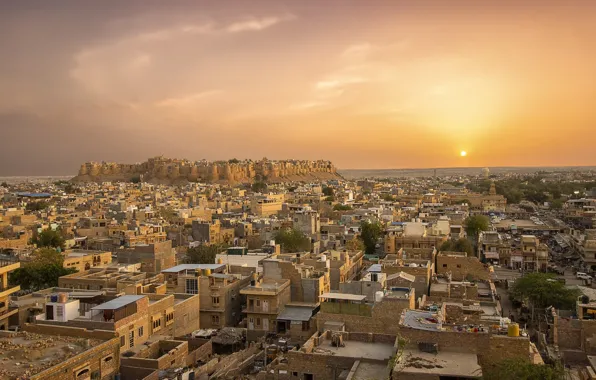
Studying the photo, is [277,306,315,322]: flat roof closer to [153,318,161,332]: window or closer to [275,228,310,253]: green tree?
[153,318,161,332]: window

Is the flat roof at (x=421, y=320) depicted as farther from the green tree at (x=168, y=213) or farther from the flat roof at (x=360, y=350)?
the green tree at (x=168, y=213)

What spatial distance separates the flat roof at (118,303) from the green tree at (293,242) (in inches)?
729

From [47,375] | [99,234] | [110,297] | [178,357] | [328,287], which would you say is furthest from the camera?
[99,234]

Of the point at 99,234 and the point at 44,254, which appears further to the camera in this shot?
the point at 99,234

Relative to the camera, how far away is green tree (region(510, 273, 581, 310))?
2492 cm

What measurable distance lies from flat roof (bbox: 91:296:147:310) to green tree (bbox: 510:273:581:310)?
17.4 metres

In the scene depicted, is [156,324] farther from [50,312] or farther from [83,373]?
[83,373]

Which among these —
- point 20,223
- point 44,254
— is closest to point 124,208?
point 20,223

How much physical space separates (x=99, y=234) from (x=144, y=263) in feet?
49.0

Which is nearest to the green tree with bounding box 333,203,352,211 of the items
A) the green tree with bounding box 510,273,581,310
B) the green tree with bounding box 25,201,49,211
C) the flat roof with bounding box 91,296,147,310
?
the green tree with bounding box 25,201,49,211

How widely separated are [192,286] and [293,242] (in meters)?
13.8

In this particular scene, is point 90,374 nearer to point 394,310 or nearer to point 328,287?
point 394,310

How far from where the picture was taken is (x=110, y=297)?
1977cm

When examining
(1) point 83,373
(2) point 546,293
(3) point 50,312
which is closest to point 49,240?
(3) point 50,312
